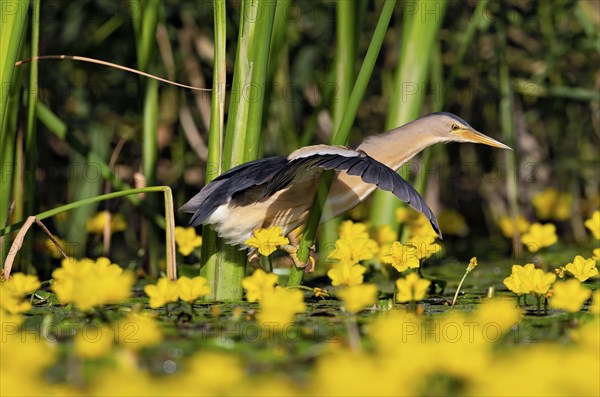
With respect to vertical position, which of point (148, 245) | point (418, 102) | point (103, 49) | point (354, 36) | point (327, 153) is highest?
point (103, 49)

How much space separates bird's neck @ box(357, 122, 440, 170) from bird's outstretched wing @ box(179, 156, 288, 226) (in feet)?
2.04

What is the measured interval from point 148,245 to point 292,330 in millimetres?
1401

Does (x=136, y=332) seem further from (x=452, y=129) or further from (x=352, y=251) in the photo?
(x=452, y=129)

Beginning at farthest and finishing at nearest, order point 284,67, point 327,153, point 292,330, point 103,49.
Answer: point 103,49, point 284,67, point 327,153, point 292,330

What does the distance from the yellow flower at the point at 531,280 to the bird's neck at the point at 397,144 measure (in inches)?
42.0

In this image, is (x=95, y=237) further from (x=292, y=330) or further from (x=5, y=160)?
(x=292, y=330)

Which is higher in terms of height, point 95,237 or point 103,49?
point 103,49

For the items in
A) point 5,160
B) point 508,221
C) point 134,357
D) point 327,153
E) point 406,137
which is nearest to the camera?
point 134,357

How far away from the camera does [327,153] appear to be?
262cm

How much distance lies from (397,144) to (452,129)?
0.25 m

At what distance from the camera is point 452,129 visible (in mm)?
3453

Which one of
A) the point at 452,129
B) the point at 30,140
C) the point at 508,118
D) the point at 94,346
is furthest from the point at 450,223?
the point at 94,346

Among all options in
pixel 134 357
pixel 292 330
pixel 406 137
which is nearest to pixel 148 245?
pixel 406 137

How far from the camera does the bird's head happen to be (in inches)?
134
